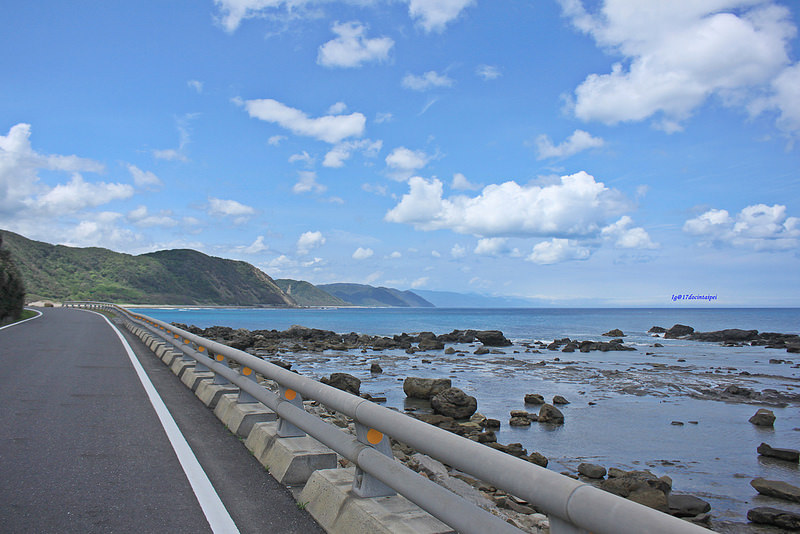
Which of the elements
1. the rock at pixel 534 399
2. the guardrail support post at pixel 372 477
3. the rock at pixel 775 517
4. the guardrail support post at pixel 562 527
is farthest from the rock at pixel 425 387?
the guardrail support post at pixel 562 527

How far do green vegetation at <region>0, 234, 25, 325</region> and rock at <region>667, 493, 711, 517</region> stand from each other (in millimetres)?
34064

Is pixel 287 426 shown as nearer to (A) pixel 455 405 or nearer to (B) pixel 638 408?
(A) pixel 455 405

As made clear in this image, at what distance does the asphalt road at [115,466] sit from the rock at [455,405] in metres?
8.49

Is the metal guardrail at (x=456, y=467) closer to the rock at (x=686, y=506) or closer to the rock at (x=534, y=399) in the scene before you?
the rock at (x=686, y=506)

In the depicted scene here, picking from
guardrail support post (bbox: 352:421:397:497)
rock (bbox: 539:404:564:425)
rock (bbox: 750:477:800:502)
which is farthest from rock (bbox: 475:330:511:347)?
guardrail support post (bbox: 352:421:397:497)

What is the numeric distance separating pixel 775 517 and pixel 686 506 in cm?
125

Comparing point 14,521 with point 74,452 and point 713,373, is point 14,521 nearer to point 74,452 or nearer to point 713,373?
point 74,452

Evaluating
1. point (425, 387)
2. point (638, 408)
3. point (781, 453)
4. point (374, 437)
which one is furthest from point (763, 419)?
point (374, 437)

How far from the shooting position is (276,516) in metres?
4.59

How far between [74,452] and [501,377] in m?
24.1

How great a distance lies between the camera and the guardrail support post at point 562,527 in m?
2.36

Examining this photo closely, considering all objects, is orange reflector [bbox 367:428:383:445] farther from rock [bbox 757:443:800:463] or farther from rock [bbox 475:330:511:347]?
rock [bbox 475:330:511:347]

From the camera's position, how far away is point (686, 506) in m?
9.59

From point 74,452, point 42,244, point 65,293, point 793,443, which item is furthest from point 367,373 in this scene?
point 42,244
